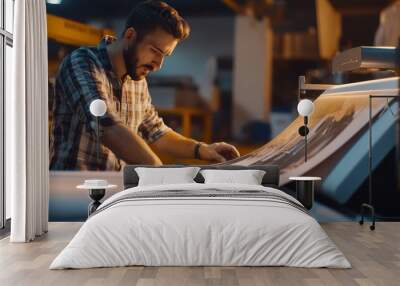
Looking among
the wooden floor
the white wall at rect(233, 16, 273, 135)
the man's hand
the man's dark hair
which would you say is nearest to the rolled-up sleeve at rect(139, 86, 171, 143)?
the man's hand

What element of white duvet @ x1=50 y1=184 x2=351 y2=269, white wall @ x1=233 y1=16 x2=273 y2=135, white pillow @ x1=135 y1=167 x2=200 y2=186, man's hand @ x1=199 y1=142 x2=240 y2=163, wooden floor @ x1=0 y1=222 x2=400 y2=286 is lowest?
wooden floor @ x1=0 y1=222 x2=400 y2=286

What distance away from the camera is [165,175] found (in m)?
6.80

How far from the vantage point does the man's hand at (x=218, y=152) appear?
7453 mm

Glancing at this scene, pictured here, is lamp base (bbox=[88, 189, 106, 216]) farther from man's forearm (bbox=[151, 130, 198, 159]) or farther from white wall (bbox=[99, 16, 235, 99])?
white wall (bbox=[99, 16, 235, 99])

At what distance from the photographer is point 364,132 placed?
24.2ft

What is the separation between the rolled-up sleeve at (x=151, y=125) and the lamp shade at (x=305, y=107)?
5.14 ft

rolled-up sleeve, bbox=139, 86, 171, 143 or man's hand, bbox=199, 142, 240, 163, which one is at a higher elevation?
rolled-up sleeve, bbox=139, 86, 171, 143

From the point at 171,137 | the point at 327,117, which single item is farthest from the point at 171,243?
the point at 327,117

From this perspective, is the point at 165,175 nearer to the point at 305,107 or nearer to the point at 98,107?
the point at 98,107

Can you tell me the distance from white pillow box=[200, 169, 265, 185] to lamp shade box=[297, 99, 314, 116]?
2.81 ft

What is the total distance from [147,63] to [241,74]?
3.70 feet

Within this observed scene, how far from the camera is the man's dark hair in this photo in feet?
24.4

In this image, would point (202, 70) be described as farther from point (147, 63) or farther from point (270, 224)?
point (270, 224)

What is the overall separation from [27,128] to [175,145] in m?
1.97
